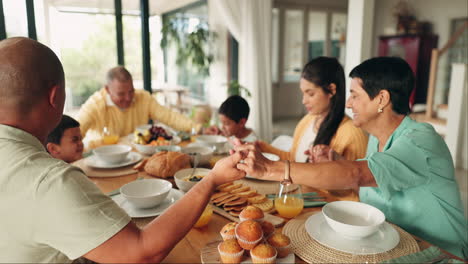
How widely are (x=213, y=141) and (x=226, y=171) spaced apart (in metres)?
1.33

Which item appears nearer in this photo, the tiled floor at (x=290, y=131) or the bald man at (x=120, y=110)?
the bald man at (x=120, y=110)

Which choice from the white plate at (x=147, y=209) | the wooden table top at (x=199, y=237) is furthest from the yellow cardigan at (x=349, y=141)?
the white plate at (x=147, y=209)

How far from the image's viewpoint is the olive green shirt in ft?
2.59

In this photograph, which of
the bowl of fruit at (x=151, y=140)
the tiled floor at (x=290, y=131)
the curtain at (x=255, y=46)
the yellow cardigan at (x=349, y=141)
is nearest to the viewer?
the yellow cardigan at (x=349, y=141)

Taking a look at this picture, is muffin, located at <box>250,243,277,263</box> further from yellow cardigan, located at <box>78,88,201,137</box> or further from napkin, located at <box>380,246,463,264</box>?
yellow cardigan, located at <box>78,88,201,137</box>

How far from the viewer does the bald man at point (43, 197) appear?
0.79 meters

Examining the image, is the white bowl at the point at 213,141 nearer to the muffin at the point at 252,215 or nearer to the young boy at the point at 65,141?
the young boy at the point at 65,141

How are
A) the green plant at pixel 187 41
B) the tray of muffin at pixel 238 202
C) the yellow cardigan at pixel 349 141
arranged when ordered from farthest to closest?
the green plant at pixel 187 41, the yellow cardigan at pixel 349 141, the tray of muffin at pixel 238 202

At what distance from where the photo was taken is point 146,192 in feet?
4.76

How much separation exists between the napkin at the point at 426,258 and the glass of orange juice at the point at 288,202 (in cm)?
38

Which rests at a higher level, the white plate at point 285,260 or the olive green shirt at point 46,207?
the olive green shirt at point 46,207

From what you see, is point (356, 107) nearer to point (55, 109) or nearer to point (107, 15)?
point (55, 109)

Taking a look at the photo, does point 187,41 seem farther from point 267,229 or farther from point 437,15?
point 267,229

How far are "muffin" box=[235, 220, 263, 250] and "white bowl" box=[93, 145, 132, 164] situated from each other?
1.18 m
